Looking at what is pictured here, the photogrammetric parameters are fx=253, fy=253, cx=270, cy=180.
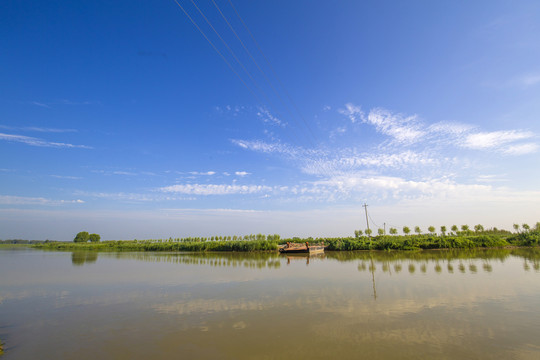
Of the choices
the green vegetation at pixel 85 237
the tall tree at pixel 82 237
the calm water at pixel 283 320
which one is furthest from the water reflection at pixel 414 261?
the tall tree at pixel 82 237

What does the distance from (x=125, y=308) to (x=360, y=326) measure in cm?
754

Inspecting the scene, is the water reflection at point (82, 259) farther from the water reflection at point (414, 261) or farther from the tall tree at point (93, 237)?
the tall tree at point (93, 237)

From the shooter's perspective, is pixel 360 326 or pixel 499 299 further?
pixel 499 299

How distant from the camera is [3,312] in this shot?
828 centimetres

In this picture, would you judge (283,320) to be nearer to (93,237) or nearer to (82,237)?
(82,237)

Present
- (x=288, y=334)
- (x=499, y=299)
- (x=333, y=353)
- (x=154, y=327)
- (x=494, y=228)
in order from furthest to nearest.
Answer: (x=494, y=228), (x=499, y=299), (x=154, y=327), (x=288, y=334), (x=333, y=353)

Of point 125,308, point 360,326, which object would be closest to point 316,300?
point 360,326

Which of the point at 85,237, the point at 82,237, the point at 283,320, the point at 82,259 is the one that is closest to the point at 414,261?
the point at 283,320

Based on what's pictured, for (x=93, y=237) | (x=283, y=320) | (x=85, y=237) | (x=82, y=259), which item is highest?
(x=85, y=237)

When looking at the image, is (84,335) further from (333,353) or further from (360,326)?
(360,326)

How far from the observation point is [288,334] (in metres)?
5.89

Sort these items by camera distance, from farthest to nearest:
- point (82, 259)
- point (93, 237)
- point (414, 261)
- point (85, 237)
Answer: point (93, 237)
point (85, 237)
point (82, 259)
point (414, 261)

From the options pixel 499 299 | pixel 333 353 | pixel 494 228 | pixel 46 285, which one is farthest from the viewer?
pixel 494 228

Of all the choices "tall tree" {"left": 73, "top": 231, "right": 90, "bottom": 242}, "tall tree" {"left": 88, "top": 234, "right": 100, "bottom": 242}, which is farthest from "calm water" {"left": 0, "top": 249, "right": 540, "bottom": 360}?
"tall tree" {"left": 88, "top": 234, "right": 100, "bottom": 242}
